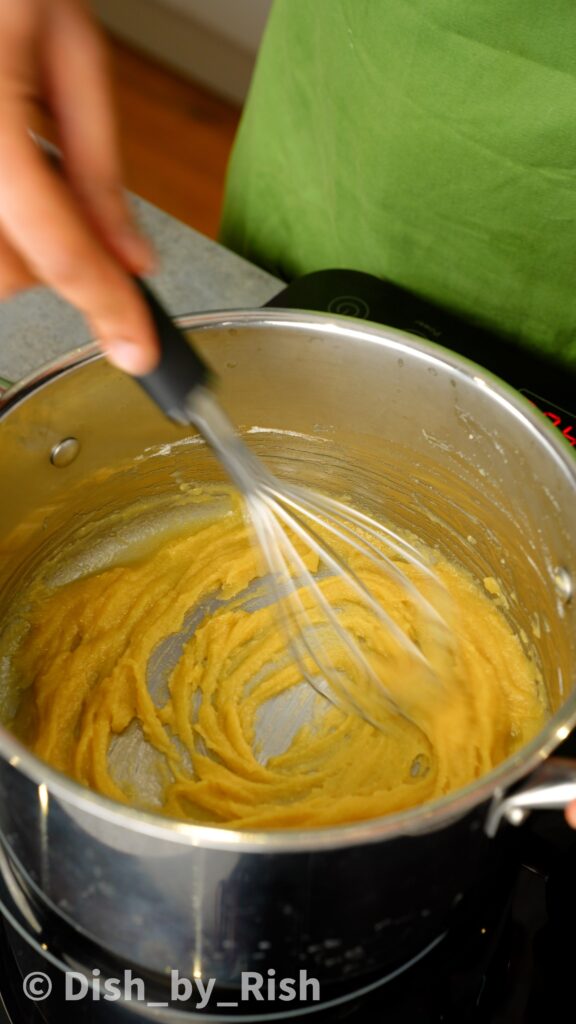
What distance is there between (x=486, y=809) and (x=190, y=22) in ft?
8.01

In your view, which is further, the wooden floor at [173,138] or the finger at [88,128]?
the wooden floor at [173,138]

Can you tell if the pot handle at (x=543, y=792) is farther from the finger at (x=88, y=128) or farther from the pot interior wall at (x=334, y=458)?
the finger at (x=88, y=128)

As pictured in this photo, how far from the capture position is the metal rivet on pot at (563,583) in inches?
30.2

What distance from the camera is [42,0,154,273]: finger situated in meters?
0.60

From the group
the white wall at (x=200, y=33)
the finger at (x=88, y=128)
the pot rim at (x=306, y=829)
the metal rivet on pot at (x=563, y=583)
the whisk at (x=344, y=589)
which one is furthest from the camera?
the white wall at (x=200, y=33)

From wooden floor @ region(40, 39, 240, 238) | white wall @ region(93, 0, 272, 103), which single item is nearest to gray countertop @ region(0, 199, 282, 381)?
wooden floor @ region(40, 39, 240, 238)

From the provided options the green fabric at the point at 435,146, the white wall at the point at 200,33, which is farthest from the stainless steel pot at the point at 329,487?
the white wall at the point at 200,33

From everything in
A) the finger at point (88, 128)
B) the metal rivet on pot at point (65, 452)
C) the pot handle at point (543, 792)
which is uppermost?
the finger at point (88, 128)

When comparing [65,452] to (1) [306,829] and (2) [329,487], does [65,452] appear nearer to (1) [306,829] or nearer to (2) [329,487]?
(2) [329,487]

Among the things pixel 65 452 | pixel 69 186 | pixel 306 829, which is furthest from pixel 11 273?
pixel 306 829

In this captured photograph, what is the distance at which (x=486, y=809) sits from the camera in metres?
0.56

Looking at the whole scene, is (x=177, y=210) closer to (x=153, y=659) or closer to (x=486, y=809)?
(x=153, y=659)

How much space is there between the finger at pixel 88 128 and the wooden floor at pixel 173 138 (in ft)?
5.77

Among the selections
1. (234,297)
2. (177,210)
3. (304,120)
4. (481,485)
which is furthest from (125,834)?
(177,210)
